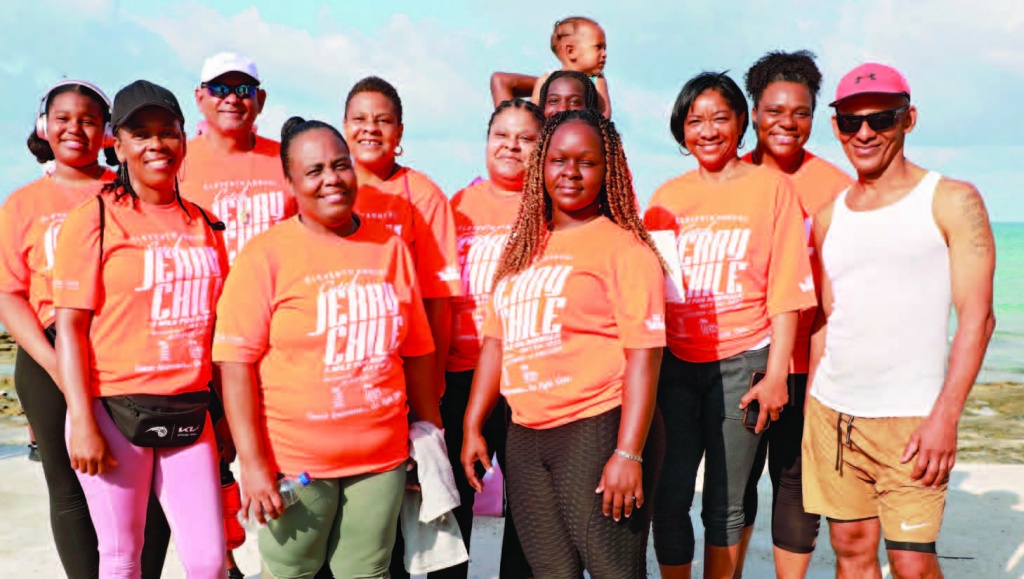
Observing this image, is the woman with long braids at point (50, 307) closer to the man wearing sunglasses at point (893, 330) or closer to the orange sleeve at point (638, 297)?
the orange sleeve at point (638, 297)

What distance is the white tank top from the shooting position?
3.10 m

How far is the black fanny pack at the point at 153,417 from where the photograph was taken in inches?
123

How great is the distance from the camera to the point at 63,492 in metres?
3.60

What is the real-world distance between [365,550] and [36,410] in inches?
61.6

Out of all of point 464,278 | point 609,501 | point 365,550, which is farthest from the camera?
point 464,278

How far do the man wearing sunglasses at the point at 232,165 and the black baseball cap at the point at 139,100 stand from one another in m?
0.50

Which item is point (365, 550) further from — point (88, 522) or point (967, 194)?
point (967, 194)

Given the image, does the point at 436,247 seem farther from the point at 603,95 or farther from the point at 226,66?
the point at 603,95

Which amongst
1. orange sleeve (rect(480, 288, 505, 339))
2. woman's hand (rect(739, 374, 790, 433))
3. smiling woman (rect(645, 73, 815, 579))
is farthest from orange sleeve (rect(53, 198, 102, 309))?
woman's hand (rect(739, 374, 790, 433))

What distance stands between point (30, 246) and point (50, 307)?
279 millimetres

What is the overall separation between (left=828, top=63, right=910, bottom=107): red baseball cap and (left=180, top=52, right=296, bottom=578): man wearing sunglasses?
235 cm

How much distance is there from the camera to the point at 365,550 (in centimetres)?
312

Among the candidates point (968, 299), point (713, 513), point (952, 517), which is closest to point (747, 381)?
point (713, 513)

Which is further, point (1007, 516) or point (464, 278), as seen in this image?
point (1007, 516)
